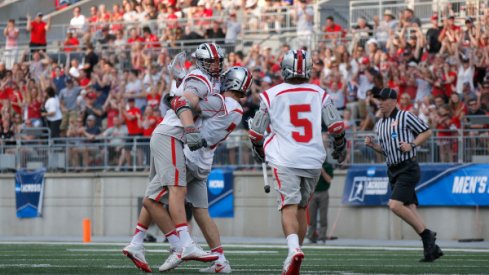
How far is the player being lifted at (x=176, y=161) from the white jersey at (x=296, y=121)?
0.90m

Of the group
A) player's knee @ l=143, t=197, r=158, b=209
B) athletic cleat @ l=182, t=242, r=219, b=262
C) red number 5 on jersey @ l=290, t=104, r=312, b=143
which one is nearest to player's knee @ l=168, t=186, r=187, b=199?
player's knee @ l=143, t=197, r=158, b=209

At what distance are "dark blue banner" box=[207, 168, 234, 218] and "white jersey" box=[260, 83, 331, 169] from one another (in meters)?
13.3

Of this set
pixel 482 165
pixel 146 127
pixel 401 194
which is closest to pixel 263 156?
pixel 401 194

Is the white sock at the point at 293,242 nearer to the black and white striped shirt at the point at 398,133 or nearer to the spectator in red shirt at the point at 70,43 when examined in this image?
the black and white striped shirt at the point at 398,133

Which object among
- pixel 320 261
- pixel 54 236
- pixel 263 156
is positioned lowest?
pixel 54 236

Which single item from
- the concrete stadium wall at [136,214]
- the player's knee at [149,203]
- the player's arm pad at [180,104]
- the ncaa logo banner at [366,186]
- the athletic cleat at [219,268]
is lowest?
the concrete stadium wall at [136,214]

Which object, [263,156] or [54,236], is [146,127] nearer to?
[54,236]

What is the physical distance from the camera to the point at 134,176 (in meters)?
25.0

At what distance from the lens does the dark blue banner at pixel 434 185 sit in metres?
20.8

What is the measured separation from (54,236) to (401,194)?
12.6 meters

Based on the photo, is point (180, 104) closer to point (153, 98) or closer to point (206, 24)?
point (153, 98)

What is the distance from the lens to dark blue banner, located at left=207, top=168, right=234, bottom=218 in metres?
23.9

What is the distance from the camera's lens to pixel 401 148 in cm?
1412

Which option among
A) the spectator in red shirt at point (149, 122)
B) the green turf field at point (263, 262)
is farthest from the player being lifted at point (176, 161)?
the spectator in red shirt at point (149, 122)
